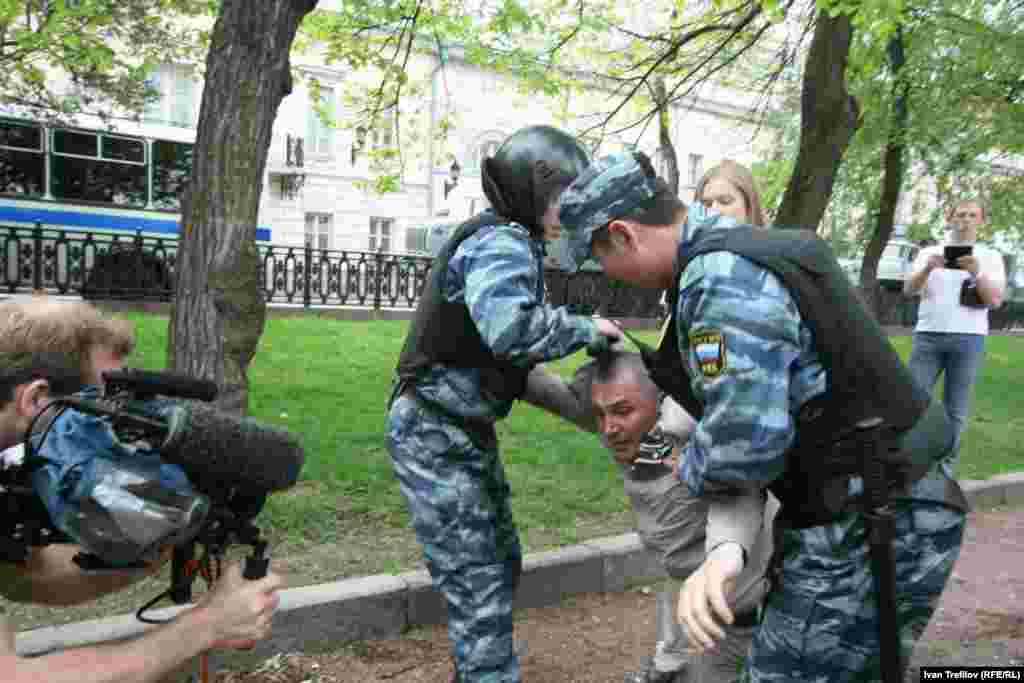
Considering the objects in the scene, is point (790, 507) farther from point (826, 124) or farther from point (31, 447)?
point (826, 124)

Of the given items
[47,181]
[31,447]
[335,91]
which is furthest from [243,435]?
[335,91]

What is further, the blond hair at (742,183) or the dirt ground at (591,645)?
the blond hair at (742,183)

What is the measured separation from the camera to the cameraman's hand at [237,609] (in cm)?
163

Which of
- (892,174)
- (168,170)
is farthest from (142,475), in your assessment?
(168,170)

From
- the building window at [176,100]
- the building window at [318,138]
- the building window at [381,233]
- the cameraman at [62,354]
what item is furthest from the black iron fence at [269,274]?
the building window at [381,233]

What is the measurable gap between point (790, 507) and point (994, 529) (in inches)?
181

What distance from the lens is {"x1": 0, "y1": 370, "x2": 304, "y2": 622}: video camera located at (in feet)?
4.66

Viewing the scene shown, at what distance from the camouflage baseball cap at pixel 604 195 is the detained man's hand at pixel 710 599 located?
2.32ft

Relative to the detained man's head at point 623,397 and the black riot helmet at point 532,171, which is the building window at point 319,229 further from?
the detained man's head at point 623,397

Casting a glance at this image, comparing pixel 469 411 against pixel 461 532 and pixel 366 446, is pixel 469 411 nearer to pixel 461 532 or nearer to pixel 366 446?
pixel 461 532

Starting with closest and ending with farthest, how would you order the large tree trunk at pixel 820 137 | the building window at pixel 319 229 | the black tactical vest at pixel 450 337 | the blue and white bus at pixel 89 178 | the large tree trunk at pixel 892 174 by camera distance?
the black tactical vest at pixel 450 337, the large tree trunk at pixel 820 137, the large tree trunk at pixel 892 174, the blue and white bus at pixel 89 178, the building window at pixel 319 229

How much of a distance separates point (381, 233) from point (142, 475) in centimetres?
2857

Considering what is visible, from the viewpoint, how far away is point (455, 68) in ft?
92.7

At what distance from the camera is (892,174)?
13781 mm
